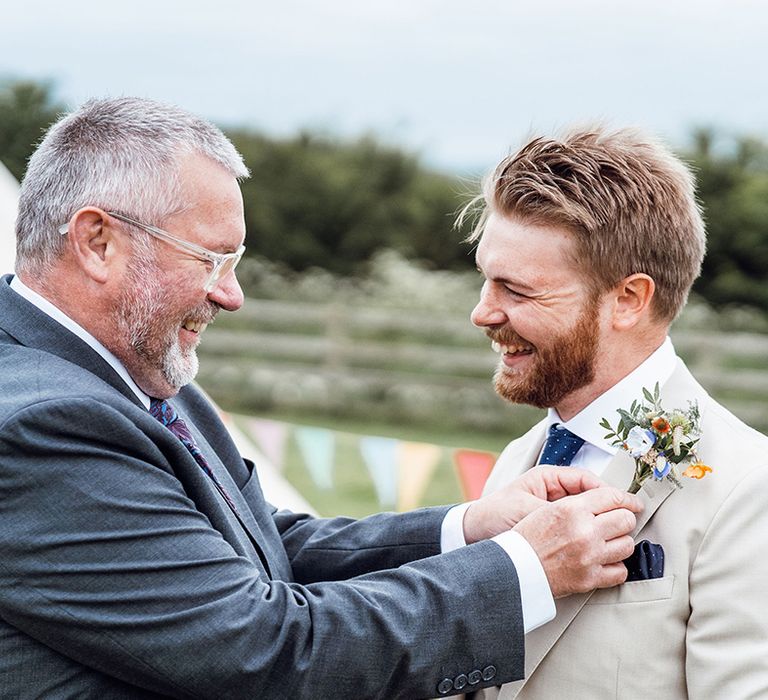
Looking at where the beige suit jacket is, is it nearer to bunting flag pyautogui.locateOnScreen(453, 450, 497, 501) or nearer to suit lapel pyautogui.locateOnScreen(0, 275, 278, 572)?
suit lapel pyautogui.locateOnScreen(0, 275, 278, 572)

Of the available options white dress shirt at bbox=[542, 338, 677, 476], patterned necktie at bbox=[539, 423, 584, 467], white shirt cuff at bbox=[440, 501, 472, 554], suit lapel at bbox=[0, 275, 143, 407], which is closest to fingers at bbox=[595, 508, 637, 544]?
white dress shirt at bbox=[542, 338, 677, 476]

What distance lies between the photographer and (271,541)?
2918 mm

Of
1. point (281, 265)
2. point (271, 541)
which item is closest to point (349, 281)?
point (281, 265)

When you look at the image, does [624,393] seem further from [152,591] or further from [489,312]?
[152,591]

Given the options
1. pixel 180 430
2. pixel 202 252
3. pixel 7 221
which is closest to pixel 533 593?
pixel 180 430

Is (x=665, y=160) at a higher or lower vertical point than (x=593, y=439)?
higher

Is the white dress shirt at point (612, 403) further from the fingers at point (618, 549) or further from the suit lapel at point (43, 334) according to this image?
the suit lapel at point (43, 334)

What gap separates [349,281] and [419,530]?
13.1 m

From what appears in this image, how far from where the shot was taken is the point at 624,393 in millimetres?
2553

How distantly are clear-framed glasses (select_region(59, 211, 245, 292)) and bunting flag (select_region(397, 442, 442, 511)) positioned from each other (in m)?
3.47

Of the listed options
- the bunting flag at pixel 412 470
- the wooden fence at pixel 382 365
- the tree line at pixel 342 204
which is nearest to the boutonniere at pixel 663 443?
the bunting flag at pixel 412 470

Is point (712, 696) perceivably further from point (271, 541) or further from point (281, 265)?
point (281, 265)

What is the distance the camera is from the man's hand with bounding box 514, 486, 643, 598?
7.31ft

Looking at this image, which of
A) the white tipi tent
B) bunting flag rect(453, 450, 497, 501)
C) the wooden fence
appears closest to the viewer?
the white tipi tent
